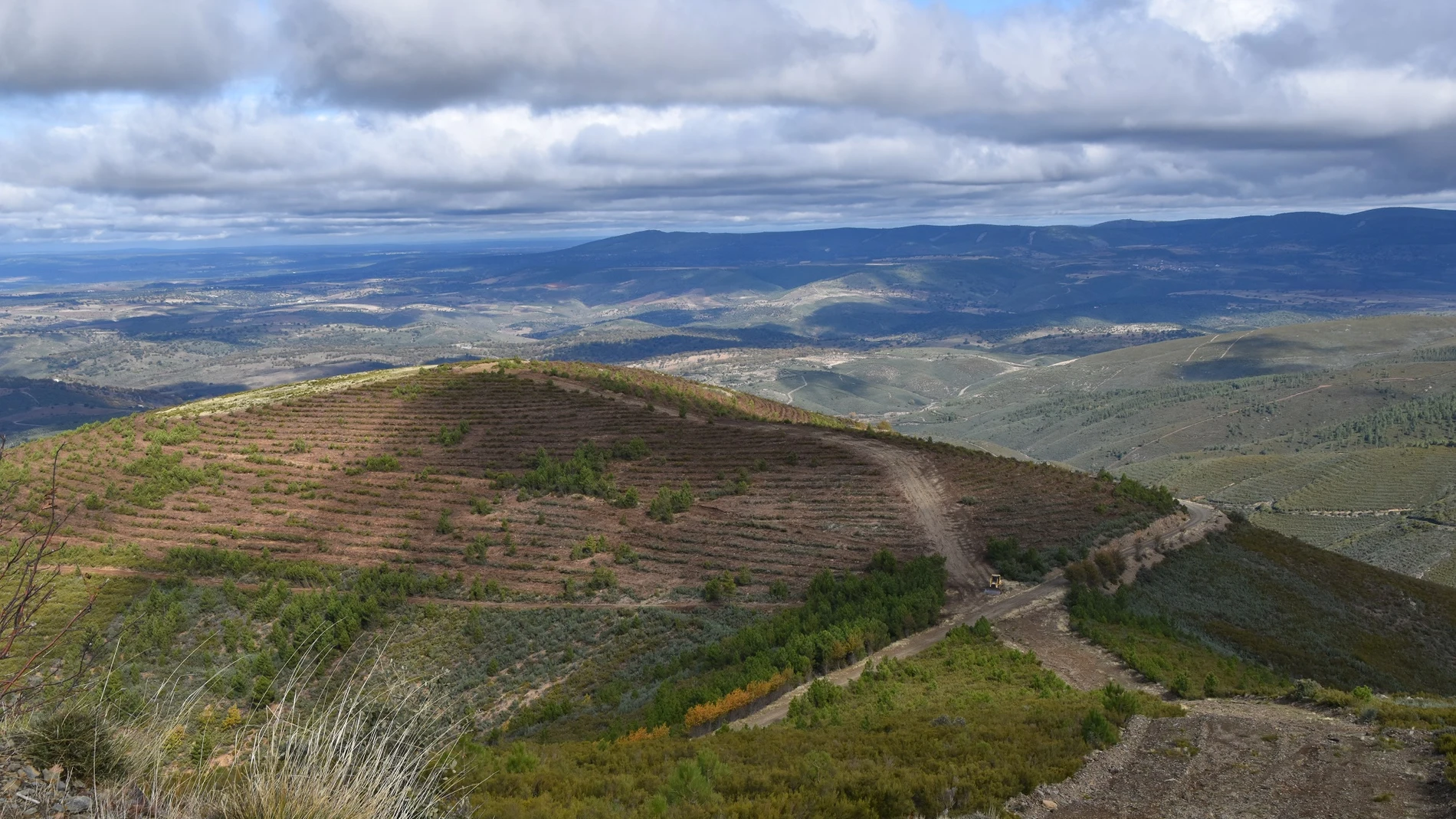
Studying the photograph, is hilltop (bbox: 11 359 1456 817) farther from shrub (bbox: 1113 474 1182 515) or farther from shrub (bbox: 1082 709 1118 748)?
shrub (bbox: 1113 474 1182 515)

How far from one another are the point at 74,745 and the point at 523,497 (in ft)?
123

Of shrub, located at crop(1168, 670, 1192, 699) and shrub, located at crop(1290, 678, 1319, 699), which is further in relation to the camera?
shrub, located at crop(1168, 670, 1192, 699)

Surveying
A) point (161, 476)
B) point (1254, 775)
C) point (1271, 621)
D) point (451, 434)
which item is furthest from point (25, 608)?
point (451, 434)

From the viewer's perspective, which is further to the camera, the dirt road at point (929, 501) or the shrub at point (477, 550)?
the shrub at point (477, 550)

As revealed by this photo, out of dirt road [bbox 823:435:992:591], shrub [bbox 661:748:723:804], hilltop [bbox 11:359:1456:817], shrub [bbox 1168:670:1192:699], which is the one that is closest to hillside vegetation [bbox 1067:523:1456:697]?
shrub [bbox 1168:670:1192:699]

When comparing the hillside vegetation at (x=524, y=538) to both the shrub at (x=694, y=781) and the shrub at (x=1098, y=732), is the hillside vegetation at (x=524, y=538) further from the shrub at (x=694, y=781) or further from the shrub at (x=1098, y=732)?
the shrub at (x=1098, y=732)

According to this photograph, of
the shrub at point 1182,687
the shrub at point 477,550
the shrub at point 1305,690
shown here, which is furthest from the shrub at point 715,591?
the shrub at point 1305,690

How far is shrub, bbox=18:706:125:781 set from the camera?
26.3ft

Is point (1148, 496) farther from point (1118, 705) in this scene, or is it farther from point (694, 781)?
point (694, 781)

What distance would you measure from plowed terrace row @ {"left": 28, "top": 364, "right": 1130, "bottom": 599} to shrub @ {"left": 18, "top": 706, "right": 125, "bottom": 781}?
92.4 ft

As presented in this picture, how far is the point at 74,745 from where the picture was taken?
26.9ft

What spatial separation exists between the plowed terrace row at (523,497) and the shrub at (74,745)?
28.2m

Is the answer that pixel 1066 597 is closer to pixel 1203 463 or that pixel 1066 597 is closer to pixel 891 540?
pixel 891 540

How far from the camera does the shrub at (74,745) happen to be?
801 centimetres
